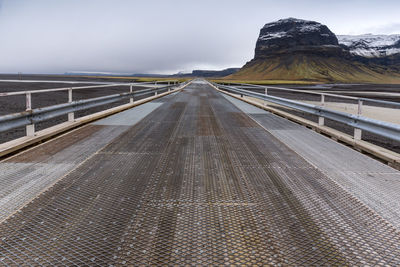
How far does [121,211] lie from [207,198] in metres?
1.11

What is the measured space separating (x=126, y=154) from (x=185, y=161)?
1.35m

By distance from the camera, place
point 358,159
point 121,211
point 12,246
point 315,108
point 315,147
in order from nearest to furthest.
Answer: point 12,246
point 121,211
point 358,159
point 315,147
point 315,108

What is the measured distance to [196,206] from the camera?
3.49m

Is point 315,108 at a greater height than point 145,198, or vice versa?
point 315,108

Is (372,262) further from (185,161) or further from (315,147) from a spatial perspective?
(315,147)

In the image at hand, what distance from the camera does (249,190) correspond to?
4012 mm

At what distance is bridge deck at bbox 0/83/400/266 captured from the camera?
259cm

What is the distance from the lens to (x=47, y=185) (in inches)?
162

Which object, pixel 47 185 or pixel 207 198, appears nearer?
pixel 207 198

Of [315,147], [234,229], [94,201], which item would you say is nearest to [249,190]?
[234,229]

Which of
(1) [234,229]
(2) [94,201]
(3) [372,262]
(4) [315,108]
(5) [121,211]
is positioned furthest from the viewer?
(4) [315,108]

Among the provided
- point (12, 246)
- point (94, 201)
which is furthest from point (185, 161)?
point (12, 246)

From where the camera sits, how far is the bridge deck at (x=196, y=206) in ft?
8.48

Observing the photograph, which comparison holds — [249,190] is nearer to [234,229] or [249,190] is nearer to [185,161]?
[234,229]
